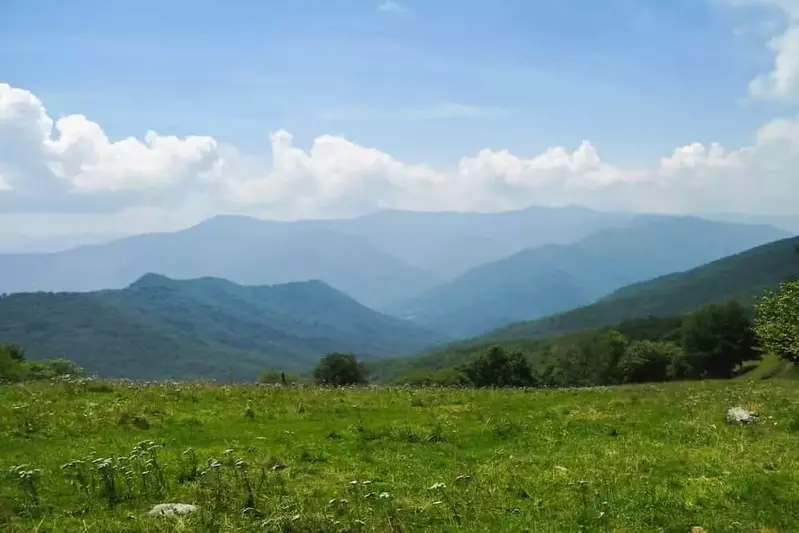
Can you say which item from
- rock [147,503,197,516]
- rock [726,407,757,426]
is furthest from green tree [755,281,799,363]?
rock [147,503,197,516]

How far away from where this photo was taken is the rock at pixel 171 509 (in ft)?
41.8

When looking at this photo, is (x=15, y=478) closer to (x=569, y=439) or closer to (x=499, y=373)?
(x=569, y=439)

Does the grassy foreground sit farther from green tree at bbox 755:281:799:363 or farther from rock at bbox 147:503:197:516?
green tree at bbox 755:281:799:363

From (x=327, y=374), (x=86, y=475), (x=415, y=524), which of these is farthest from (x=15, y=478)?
(x=327, y=374)

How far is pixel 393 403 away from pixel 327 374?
71257 millimetres

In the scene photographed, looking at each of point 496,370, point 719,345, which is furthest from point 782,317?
point 719,345

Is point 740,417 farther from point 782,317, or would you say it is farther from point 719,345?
point 719,345

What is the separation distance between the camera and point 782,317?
45.9 meters

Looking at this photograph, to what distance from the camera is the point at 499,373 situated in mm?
98312

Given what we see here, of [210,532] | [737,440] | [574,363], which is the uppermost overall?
[210,532]

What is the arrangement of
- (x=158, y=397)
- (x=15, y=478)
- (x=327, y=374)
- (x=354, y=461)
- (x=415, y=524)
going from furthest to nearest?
1. (x=327, y=374)
2. (x=158, y=397)
3. (x=354, y=461)
4. (x=15, y=478)
5. (x=415, y=524)

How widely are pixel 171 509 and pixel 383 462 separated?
6403 mm

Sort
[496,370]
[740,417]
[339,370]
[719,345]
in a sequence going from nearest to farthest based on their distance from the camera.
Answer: [740,417], [339,370], [496,370], [719,345]

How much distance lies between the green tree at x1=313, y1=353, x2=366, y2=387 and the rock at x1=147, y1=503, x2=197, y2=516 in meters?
80.9
